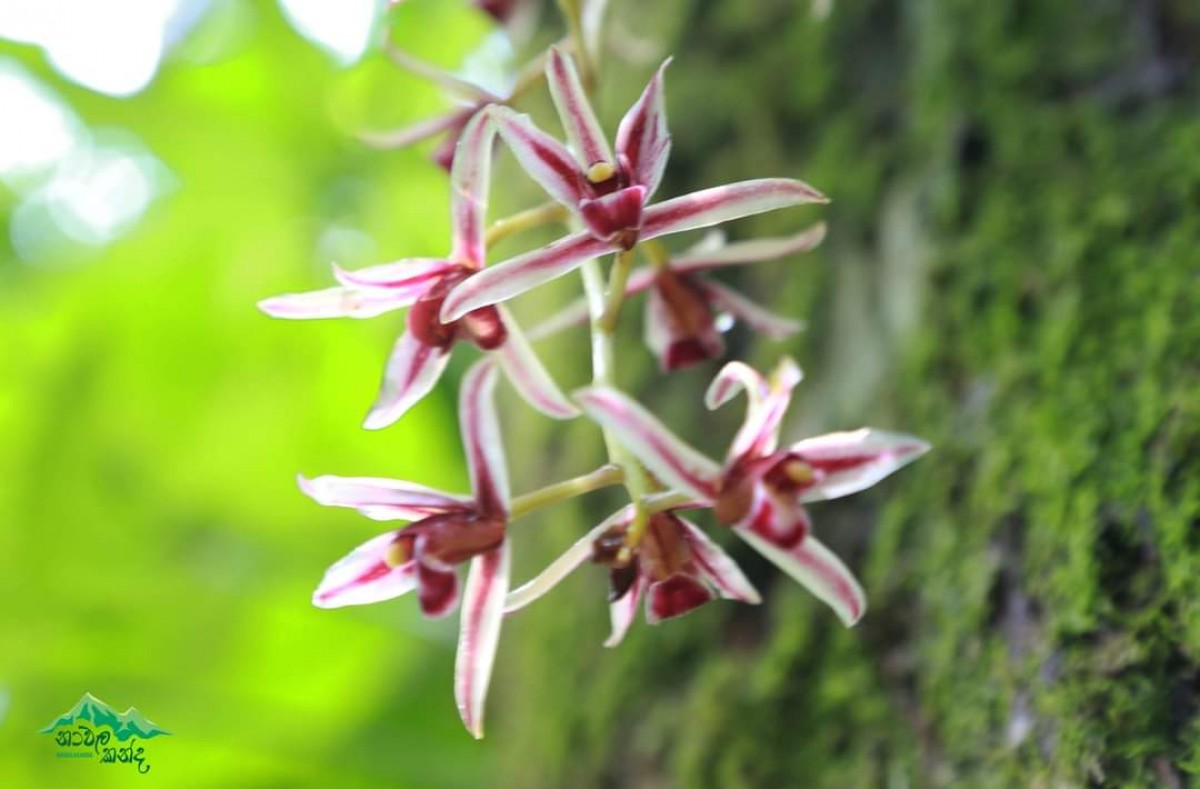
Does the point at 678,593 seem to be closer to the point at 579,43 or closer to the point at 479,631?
the point at 479,631

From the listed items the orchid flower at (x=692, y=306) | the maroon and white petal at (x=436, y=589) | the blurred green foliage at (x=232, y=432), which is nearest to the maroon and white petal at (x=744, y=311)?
the orchid flower at (x=692, y=306)

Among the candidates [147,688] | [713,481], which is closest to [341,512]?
[147,688]

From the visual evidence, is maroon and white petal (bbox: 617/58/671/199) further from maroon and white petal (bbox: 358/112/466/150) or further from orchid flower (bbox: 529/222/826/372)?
maroon and white petal (bbox: 358/112/466/150)

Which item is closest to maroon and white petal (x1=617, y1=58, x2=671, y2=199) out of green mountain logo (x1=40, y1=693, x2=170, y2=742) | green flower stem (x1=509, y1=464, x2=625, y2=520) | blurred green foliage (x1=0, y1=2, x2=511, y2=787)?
green flower stem (x1=509, y1=464, x2=625, y2=520)

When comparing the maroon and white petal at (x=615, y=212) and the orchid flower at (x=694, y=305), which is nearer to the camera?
the maroon and white petal at (x=615, y=212)

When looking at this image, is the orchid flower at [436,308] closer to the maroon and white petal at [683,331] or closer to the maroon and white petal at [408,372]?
the maroon and white petal at [408,372]

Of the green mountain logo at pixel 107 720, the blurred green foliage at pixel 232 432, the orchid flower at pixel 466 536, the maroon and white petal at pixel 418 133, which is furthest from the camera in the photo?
the blurred green foliage at pixel 232 432

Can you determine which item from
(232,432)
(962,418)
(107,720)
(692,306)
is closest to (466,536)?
(692,306)
